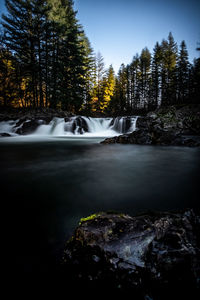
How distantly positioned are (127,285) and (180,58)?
36920 millimetres

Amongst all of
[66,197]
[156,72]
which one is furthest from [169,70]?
[66,197]

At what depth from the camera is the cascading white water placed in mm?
13461

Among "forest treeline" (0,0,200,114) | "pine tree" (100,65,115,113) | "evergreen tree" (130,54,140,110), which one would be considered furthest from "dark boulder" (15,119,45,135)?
"evergreen tree" (130,54,140,110)

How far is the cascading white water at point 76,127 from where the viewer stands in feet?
44.2

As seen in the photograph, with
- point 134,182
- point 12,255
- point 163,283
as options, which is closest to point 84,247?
point 163,283

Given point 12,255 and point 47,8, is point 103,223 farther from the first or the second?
point 47,8

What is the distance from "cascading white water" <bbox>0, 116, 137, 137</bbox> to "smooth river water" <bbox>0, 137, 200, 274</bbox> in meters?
10.3

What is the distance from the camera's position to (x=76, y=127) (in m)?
14.2

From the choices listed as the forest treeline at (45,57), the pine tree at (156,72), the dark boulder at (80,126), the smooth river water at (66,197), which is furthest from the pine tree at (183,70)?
the smooth river water at (66,197)

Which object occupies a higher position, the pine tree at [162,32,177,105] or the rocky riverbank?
the pine tree at [162,32,177,105]

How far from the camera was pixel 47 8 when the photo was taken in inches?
622

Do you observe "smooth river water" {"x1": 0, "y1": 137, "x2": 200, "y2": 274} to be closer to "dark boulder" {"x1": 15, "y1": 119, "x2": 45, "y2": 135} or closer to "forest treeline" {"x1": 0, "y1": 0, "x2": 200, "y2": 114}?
"dark boulder" {"x1": 15, "y1": 119, "x2": 45, "y2": 135}

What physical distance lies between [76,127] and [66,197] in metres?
12.5

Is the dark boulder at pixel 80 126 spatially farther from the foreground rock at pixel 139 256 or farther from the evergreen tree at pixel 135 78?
the evergreen tree at pixel 135 78
